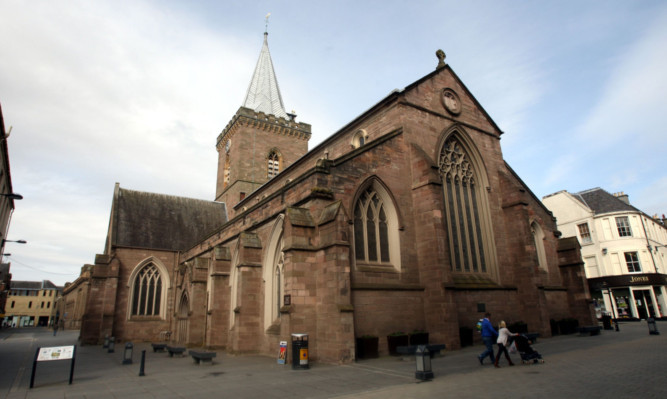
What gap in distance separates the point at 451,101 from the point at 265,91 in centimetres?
2803

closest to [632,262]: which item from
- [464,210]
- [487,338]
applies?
[464,210]

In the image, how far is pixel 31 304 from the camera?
91.3 meters

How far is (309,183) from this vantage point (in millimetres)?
14148

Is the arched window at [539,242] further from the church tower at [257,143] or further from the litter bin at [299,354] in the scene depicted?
the church tower at [257,143]

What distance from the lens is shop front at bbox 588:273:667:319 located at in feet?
103

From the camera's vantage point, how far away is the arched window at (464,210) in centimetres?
1745

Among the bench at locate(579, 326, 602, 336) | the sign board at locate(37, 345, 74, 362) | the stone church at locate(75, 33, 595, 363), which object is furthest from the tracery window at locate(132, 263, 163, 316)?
the bench at locate(579, 326, 602, 336)

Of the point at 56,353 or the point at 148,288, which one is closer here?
the point at 56,353

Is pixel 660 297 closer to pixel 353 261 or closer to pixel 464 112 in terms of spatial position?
pixel 464 112

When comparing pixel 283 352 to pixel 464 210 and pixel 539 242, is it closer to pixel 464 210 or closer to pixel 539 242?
pixel 464 210

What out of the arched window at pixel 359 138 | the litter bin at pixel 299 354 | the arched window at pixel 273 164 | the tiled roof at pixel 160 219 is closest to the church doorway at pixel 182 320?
the tiled roof at pixel 160 219

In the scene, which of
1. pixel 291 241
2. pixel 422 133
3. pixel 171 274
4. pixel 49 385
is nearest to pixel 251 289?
pixel 291 241

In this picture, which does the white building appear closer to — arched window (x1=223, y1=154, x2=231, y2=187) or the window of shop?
the window of shop

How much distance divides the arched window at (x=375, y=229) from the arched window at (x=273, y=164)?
2429 centimetres
